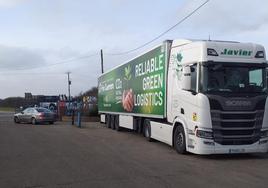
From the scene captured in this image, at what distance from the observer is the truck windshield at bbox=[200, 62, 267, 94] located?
1411 centimetres

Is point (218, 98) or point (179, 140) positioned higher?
point (218, 98)

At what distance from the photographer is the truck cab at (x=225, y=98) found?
45.9ft

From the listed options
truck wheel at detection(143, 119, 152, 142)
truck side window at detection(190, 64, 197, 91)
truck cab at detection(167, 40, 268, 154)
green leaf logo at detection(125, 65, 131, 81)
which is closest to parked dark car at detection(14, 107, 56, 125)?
green leaf logo at detection(125, 65, 131, 81)

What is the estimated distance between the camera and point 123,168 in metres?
12.1

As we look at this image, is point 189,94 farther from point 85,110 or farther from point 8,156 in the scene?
point 85,110

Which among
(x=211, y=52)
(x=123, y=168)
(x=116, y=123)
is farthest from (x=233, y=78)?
(x=116, y=123)

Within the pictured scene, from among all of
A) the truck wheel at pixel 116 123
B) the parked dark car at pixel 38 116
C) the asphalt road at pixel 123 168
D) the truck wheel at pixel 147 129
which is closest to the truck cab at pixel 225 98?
the asphalt road at pixel 123 168

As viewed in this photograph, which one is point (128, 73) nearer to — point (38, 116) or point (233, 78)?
point (233, 78)

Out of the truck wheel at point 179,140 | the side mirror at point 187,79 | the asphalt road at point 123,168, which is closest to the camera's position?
the asphalt road at point 123,168

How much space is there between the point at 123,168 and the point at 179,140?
152 inches

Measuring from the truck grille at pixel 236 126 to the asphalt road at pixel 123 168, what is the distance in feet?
2.01

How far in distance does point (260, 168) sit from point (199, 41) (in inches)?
175

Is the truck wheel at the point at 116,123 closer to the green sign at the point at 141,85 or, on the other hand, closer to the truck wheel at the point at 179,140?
the green sign at the point at 141,85

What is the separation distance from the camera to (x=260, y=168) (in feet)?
40.7
